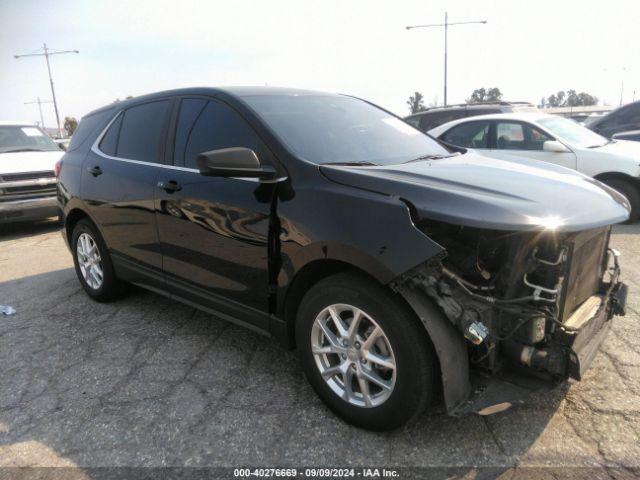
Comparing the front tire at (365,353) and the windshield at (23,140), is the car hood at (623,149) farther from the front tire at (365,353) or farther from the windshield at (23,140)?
the windshield at (23,140)

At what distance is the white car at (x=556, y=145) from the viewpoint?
685 cm

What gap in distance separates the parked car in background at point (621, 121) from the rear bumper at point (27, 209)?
10823 mm

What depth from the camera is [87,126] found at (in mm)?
4680

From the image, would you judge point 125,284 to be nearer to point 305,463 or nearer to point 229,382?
point 229,382

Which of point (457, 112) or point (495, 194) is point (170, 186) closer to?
point (495, 194)

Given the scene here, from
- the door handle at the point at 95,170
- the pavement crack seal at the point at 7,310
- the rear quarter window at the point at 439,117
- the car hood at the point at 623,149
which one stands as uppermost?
the door handle at the point at 95,170

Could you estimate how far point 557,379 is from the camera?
2.26 metres

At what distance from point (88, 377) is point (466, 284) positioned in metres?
2.49

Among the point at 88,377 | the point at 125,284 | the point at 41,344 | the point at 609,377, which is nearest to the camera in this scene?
the point at 609,377

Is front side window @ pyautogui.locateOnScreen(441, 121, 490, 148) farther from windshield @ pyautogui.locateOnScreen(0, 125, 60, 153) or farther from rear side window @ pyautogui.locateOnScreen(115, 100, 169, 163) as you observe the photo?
windshield @ pyautogui.locateOnScreen(0, 125, 60, 153)

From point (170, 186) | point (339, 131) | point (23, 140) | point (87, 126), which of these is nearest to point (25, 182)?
point (23, 140)

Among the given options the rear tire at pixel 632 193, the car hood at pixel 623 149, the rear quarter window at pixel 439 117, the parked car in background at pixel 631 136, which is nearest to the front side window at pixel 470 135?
the car hood at pixel 623 149

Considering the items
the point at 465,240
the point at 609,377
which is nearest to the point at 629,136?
the point at 609,377

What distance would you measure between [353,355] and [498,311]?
736mm
